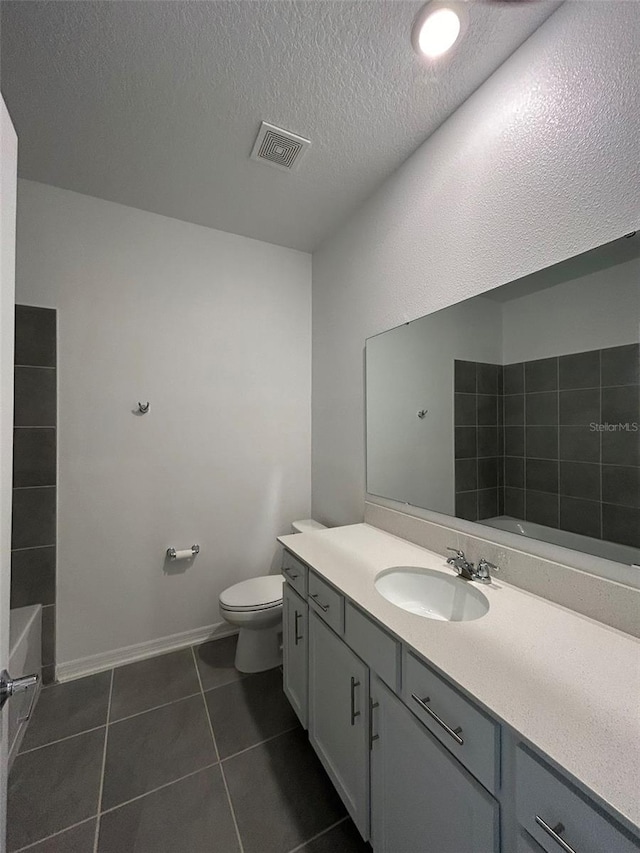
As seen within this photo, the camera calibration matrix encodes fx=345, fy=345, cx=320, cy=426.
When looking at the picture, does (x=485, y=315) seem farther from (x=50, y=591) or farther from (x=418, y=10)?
(x=50, y=591)

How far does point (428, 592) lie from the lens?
1288 mm

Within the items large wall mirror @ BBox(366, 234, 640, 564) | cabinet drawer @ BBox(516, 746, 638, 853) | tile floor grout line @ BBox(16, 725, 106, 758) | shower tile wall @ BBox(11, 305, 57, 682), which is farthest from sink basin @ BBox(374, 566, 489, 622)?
shower tile wall @ BBox(11, 305, 57, 682)

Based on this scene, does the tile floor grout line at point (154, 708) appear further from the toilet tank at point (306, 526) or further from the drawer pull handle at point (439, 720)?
the drawer pull handle at point (439, 720)

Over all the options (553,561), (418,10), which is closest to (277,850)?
(553,561)

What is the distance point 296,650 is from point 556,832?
1105 millimetres

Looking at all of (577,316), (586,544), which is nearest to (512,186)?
(577,316)

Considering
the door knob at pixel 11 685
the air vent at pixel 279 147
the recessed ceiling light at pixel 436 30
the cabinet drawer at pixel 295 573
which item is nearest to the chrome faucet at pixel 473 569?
the cabinet drawer at pixel 295 573

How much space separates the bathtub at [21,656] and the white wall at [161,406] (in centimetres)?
13

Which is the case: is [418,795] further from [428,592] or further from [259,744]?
[259,744]

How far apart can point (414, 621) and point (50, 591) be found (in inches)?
75.1

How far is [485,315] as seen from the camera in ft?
4.20

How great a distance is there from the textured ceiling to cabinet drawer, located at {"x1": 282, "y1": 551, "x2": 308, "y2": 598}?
6.00 ft

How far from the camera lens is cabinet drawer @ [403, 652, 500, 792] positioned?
2.18 ft

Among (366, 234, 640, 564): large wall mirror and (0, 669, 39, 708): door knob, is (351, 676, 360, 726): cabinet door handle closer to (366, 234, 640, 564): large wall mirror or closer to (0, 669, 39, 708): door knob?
(366, 234, 640, 564): large wall mirror
